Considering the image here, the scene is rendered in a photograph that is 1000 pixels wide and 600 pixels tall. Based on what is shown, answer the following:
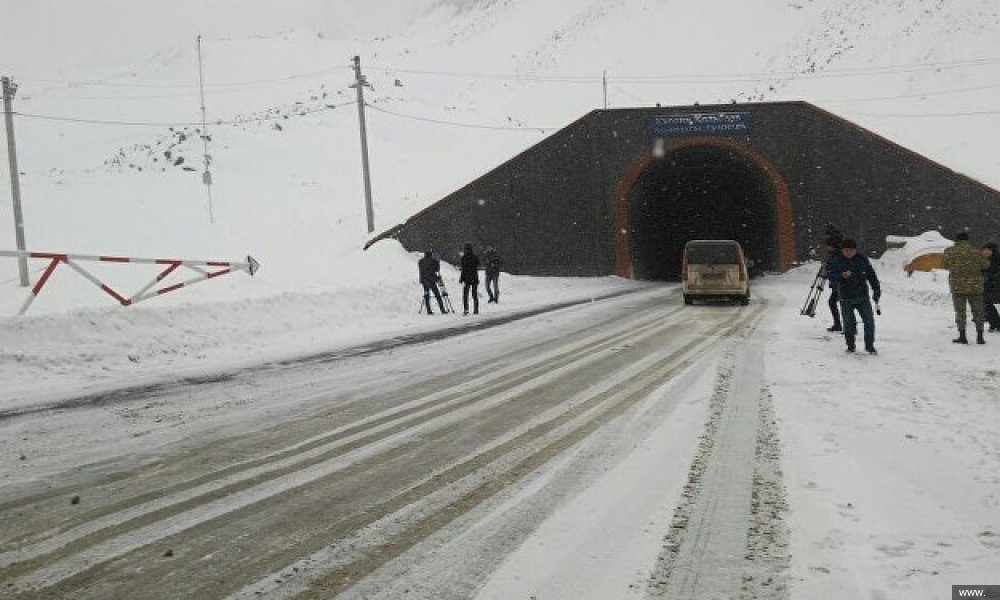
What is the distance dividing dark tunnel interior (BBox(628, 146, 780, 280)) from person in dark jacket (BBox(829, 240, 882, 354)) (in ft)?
74.1

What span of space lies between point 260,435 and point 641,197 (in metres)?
31.4

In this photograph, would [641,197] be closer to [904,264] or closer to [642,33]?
[904,264]

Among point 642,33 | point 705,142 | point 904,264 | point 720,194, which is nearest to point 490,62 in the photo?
point 642,33

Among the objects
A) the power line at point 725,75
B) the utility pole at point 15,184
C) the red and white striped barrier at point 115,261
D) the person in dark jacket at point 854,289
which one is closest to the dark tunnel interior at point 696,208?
the power line at point 725,75

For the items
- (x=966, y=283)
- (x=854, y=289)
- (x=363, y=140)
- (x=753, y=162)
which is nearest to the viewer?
(x=854, y=289)

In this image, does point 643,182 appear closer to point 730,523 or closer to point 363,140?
point 363,140

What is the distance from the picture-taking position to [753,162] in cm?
3169

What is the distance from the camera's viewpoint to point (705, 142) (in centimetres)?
3123

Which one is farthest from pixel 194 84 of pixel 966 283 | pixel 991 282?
pixel 966 283

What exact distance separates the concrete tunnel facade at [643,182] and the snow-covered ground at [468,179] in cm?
201

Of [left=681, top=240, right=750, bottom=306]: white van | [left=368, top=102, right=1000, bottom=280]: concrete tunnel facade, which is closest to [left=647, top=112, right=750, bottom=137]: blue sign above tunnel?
[left=368, top=102, right=1000, bottom=280]: concrete tunnel facade

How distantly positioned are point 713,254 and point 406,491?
54.6 feet

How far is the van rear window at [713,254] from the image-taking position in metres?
19.3

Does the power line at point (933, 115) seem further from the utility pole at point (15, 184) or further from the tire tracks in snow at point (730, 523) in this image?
the utility pole at point (15, 184)
